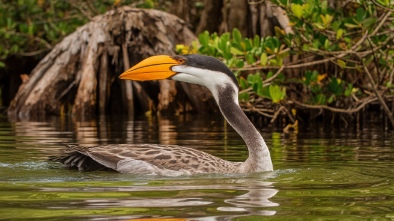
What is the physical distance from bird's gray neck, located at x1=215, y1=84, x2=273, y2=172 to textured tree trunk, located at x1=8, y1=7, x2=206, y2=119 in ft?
37.4

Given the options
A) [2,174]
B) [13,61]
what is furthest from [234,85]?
[13,61]

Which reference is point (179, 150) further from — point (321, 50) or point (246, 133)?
point (321, 50)

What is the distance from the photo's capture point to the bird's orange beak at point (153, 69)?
7.93m

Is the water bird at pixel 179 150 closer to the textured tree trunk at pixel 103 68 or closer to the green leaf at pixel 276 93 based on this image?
the green leaf at pixel 276 93

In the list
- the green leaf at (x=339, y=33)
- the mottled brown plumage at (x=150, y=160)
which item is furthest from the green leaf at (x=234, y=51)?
the mottled brown plumage at (x=150, y=160)

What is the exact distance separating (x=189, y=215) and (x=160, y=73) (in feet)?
9.36

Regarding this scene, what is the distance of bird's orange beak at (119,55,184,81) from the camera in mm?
7934

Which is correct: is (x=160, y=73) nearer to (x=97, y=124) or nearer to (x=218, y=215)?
(x=218, y=215)

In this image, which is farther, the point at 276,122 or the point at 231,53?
the point at 276,122

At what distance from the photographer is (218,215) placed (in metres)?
5.33

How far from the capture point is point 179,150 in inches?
324

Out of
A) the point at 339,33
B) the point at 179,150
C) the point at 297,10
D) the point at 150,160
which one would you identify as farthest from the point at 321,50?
the point at 150,160

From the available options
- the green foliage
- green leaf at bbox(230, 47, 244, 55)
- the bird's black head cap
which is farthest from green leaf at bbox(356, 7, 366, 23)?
the bird's black head cap

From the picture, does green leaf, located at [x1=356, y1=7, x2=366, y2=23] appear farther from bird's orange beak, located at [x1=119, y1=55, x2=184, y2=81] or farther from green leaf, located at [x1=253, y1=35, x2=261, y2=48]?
bird's orange beak, located at [x1=119, y1=55, x2=184, y2=81]
